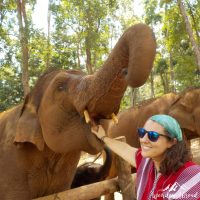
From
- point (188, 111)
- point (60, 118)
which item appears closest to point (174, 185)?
point (60, 118)

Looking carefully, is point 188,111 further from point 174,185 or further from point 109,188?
point 174,185

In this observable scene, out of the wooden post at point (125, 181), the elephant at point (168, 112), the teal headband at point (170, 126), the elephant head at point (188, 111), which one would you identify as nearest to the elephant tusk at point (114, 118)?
the teal headband at point (170, 126)

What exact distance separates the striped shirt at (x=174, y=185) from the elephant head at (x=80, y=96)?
0.56m

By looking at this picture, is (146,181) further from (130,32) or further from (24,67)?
(24,67)

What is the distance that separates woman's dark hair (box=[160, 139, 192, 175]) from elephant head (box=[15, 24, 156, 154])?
1.50ft

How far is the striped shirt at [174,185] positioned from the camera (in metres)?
1.76

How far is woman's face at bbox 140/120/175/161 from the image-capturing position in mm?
1920

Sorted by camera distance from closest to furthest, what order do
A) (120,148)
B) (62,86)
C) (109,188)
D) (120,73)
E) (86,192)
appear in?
(120,73)
(120,148)
(62,86)
(86,192)
(109,188)

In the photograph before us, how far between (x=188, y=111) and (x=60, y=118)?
3.40 metres

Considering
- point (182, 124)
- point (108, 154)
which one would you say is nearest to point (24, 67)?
point (182, 124)

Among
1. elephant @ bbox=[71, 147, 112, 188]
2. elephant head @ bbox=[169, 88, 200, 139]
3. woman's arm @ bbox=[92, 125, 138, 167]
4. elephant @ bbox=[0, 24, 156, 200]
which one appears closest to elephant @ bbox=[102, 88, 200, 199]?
elephant head @ bbox=[169, 88, 200, 139]

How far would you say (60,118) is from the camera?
9.70 feet

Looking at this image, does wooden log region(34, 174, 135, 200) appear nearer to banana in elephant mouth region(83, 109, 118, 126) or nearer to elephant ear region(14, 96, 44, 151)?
elephant ear region(14, 96, 44, 151)

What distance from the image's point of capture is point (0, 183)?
329 centimetres
